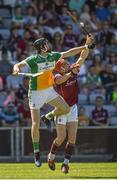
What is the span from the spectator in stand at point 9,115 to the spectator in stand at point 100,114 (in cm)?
200

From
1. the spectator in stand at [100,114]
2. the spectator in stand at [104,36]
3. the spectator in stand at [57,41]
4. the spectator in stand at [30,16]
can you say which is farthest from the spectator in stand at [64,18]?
the spectator in stand at [100,114]

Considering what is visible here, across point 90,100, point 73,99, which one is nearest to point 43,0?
point 90,100

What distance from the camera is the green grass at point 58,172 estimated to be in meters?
14.3

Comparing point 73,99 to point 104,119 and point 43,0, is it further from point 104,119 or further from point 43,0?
point 43,0

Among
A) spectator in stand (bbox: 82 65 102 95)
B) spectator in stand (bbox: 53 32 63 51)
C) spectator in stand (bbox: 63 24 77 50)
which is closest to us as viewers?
spectator in stand (bbox: 82 65 102 95)

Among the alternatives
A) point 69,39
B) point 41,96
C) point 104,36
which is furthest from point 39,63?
point 104,36

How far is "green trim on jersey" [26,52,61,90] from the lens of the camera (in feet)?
47.8

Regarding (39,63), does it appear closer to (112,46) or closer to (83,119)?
(83,119)

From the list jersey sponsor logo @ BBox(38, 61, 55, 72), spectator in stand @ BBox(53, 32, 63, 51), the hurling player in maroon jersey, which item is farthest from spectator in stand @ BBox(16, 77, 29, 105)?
jersey sponsor logo @ BBox(38, 61, 55, 72)

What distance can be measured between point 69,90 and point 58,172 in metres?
1.56

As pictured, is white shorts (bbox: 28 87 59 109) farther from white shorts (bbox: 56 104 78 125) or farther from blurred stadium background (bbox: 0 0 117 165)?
blurred stadium background (bbox: 0 0 117 165)

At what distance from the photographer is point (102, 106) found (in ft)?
70.3

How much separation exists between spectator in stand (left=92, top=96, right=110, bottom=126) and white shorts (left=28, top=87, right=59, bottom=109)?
21.1 feet

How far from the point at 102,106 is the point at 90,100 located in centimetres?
75
